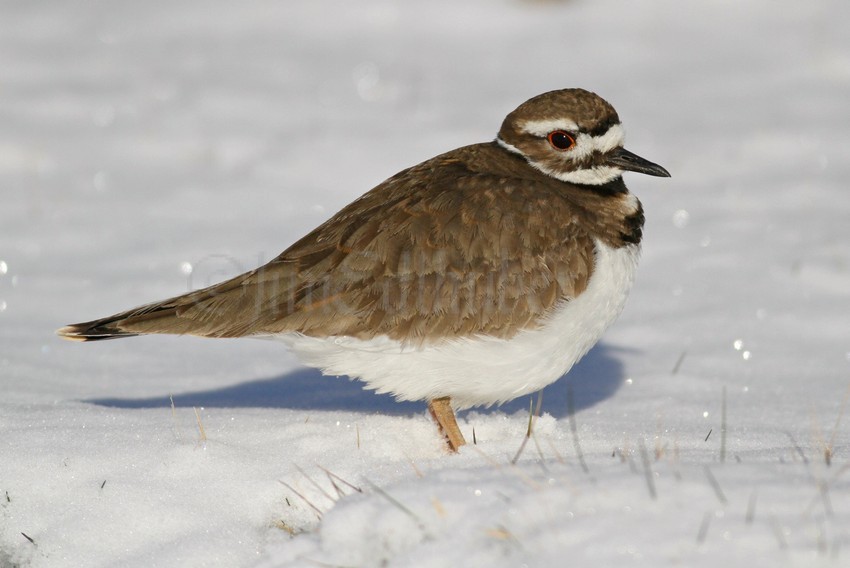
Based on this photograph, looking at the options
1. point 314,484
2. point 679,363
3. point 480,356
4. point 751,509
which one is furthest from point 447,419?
point 751,509

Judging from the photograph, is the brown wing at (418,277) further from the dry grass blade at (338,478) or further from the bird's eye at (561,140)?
the dry grass blade at (338,478)

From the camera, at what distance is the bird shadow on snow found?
7.14 meters

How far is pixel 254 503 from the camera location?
5168mm

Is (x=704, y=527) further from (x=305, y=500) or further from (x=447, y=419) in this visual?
(x=447, y=419)

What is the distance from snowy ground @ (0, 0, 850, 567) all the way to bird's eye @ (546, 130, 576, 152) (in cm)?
172

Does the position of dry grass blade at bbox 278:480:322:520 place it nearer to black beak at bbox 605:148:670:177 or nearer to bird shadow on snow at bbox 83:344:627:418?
bird shadow on snow at bbox 83:344:627:418

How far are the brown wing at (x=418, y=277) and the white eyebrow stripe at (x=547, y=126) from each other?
49 cm

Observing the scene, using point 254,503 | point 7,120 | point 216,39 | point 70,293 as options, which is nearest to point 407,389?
point 254,503

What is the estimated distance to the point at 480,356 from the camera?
5770mm

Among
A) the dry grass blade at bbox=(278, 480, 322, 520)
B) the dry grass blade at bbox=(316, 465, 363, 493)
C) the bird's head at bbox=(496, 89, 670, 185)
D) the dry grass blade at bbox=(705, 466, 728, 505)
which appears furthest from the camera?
the bird's head at bbox=(496, 89, 670, 185)

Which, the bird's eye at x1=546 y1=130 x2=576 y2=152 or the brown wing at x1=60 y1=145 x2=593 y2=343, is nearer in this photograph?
the brown wing at x1=60 y1=145 x2=593 y2=343

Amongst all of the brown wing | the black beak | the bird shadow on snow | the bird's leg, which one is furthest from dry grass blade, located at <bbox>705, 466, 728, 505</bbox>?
the bird shadow on snow

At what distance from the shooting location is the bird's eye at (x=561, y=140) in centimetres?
643

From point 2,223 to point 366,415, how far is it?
586 centimetres
